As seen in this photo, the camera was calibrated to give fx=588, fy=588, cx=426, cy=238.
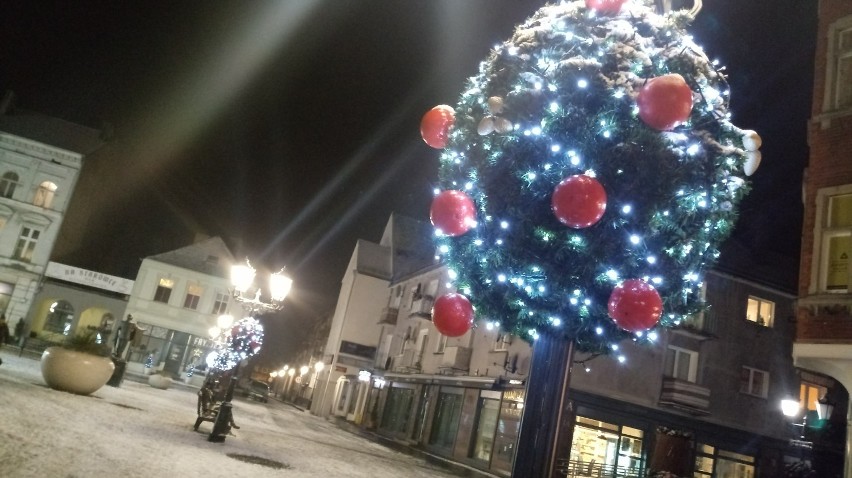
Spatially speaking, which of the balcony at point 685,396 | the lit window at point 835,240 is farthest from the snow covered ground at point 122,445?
the balcony at point 685,396

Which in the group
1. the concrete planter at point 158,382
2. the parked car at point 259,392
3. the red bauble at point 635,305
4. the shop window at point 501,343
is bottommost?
the parked car at point 259,392

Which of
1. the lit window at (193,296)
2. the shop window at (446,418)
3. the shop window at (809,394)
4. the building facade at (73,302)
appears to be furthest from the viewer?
the lit window at (193,296)

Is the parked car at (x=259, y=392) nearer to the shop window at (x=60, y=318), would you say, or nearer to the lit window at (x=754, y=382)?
the shop window at (x=60, y=318)

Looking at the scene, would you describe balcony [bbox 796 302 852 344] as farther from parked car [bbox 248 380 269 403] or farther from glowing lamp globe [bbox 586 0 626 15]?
parked car [bbox 248 380 269 403]

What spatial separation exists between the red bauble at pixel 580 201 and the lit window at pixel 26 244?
120 ft

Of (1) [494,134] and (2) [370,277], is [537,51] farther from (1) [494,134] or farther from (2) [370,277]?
(2) [370,277]

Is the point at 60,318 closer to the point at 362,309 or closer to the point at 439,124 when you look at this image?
the point at 362,309

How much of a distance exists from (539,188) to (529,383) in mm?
2168

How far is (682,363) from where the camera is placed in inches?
847

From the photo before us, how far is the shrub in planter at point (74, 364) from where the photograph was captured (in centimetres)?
1205

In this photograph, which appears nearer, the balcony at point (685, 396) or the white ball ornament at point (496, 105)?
the white ball ornament at point (496, 105)

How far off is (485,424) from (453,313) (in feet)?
57.8

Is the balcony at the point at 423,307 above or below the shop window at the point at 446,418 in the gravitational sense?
above

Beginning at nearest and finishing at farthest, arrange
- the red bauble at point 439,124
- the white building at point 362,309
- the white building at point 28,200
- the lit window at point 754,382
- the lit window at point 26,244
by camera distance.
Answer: the red bauble at point 439,124, the lit window at point 754,382, the white building at point 28,200, the lit window at point 26,244, the white building at point 362,309
